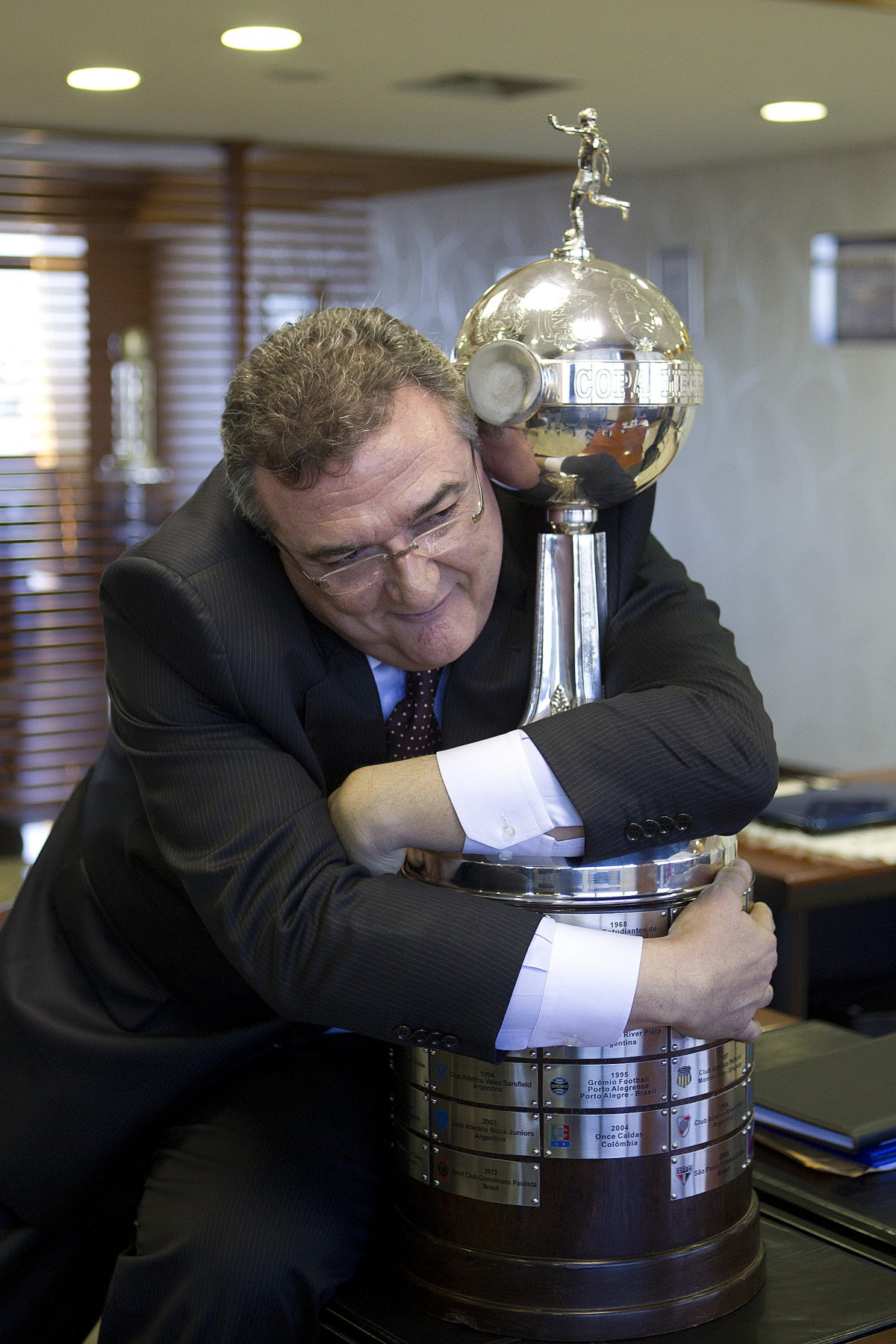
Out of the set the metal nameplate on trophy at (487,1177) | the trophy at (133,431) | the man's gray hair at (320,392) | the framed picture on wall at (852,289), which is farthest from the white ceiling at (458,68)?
the metal nameplate on trophy at (487,1177)

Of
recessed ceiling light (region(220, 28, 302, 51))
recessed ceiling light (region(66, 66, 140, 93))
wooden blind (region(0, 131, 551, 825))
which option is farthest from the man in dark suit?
wooden blind (region(0, 131, 551, 825))

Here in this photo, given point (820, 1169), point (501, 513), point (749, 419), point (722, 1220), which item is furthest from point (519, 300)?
point (749, 419)

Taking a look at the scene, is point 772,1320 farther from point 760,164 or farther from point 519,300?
point 760,164

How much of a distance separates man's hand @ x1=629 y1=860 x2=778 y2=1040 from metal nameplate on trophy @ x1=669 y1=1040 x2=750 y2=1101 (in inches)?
0.7

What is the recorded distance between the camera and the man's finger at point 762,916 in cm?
124

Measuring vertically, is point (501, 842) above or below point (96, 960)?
above

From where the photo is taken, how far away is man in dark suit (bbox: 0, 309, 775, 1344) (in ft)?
3.83

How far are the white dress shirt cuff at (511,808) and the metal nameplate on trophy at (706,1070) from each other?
19 centimetres

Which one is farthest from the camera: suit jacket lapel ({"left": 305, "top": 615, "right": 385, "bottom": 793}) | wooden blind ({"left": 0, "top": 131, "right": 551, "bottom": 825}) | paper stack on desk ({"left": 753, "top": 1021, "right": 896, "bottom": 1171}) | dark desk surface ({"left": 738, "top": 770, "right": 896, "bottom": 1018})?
wooden blind ({"left": 0, "top": 131, "right": 551, "bottom": 825})

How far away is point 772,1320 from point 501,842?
1.51 ft

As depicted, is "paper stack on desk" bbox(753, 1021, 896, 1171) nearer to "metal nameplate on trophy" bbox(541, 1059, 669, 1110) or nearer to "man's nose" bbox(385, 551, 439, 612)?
"metal nameplate on trophy" bbox(541, 1059, 669, 1110)

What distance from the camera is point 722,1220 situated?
4.05ft

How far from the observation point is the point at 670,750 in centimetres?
121

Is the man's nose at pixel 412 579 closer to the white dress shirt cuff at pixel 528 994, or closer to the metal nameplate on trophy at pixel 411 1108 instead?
the white dress shirt cuff at pixel 528 994
